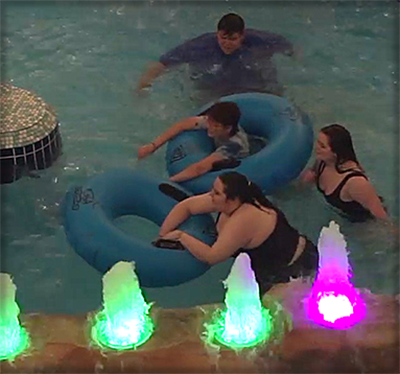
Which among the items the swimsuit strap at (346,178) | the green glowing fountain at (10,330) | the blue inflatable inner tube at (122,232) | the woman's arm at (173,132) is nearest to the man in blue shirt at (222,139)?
the woman's arm at (173,132)

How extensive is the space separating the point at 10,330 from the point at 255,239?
1104 mm

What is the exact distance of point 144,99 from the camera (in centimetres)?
540

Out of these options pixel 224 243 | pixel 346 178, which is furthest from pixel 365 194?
pixel 224 243

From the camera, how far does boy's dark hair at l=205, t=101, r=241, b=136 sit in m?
4.07

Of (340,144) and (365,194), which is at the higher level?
(340,144)

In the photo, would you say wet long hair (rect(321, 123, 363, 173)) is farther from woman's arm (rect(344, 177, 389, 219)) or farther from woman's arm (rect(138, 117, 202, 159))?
woman's arm (rect(138, 117, 202, 159))

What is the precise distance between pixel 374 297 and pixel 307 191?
1.19 metres

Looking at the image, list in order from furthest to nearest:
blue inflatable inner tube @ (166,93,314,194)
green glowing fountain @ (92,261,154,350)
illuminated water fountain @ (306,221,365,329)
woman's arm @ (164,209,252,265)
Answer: blue inflatable inner tube @ (166,93,314,194), woman's arm @ (164,209,252,265), illuminated water fountain @ (306,221,365,329), green glowing fountain @ (92,261,154,350)

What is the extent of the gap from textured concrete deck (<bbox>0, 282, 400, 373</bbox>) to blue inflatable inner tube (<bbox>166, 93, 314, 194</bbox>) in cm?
124

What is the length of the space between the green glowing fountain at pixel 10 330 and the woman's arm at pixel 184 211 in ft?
3.17

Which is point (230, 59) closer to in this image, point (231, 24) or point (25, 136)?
point (231, 24)

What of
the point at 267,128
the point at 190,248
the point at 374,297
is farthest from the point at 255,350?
the point at 267,128

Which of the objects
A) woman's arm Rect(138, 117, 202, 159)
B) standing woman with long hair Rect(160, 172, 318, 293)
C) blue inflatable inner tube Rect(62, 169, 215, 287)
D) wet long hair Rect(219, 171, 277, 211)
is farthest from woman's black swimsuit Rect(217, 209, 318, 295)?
woman's arm Rect(138, 117, 202, 159)

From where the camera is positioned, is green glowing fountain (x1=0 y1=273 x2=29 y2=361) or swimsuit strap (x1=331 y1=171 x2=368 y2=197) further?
swimsuit strap (x1=331 y1=171 x2=368 y2=197)
